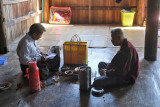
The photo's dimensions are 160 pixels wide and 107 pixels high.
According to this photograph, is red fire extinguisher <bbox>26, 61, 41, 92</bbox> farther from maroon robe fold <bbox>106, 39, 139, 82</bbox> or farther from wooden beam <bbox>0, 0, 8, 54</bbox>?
wooden beam <bbox>0, 0, 8, 54</bbox>

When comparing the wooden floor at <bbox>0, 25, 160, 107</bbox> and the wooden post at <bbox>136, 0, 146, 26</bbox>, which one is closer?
the wooden floor at <bbox>0, 25, 160, 107</bbox>

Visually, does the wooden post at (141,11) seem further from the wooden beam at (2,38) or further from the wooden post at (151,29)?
the wooden beam at (2,38)

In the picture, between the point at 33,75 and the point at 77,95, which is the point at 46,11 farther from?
the point at 77,95

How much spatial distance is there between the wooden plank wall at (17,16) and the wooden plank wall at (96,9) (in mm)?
1638

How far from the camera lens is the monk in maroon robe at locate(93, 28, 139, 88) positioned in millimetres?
3123

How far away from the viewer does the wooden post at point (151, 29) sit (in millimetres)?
4223

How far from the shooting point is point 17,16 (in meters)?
6.71

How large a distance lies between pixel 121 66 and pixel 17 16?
454 centimetres

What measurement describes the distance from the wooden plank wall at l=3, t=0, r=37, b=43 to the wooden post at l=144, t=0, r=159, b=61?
142 inches

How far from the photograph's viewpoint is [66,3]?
9062 mm

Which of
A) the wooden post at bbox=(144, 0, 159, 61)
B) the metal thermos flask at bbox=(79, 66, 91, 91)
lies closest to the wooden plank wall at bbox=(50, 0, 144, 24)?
the wooden post at bbox=(144, 0, 159, 61)

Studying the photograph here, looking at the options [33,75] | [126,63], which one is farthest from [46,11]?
[126,63]

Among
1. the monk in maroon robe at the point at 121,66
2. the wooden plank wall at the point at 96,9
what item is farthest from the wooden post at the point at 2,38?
the wooden plank wall at the point at 96,9

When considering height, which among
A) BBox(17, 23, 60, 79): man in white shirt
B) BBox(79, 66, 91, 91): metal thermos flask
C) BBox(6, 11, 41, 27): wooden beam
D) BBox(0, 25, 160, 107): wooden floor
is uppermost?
BBox(6, 11, 41, 27): wooden beam
